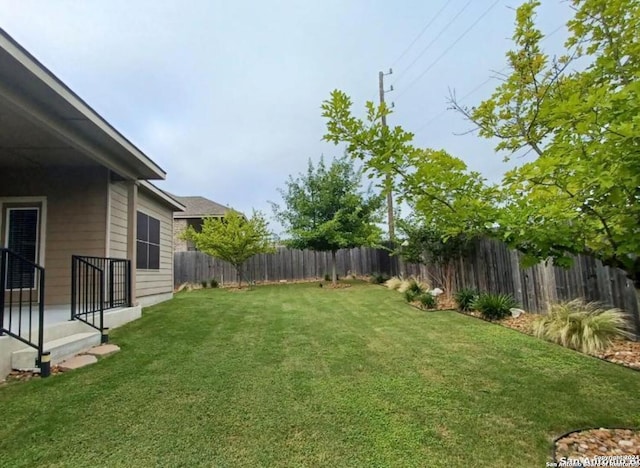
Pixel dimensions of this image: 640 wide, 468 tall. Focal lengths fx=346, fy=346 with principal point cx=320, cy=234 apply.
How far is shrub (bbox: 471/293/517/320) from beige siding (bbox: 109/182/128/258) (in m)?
6.94

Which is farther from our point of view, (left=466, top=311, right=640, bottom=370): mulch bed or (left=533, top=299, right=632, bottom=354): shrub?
(left=533, top=299, right=632, bottom=354): shrub

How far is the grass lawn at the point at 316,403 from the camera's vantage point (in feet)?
7.21

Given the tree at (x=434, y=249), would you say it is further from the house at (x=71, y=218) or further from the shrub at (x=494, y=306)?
the house at (x=71, y=218)

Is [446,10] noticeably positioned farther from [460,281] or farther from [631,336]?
[631,336]

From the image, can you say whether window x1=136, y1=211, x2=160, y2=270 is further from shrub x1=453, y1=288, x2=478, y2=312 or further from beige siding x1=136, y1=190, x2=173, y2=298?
shrub x1=453, y1=288, x2=478, y2=312

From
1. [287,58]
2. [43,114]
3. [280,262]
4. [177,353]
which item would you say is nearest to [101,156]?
[43,114]

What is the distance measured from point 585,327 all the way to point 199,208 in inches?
705

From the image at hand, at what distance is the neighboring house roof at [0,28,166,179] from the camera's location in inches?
128

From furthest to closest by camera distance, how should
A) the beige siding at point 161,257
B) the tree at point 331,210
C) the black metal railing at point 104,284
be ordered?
the tree at point 331,210, the beige siding at point 161,257, the black metal railing at point 104,284

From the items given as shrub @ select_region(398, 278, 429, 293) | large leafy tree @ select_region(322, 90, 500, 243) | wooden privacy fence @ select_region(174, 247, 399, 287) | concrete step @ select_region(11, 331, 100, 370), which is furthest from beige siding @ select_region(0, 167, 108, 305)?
wooden privacy fence @ select_region(174, 247, 399, 287)

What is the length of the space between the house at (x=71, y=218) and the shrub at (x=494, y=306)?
6.17 m

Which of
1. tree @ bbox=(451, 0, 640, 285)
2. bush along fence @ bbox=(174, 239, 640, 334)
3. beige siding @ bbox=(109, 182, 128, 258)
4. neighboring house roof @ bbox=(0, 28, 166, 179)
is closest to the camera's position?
tree @ bbox=(451, 0, 640, 285)

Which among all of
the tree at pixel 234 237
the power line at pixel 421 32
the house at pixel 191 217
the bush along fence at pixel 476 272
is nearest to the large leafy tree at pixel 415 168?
the bush along fence at pixel 476 272

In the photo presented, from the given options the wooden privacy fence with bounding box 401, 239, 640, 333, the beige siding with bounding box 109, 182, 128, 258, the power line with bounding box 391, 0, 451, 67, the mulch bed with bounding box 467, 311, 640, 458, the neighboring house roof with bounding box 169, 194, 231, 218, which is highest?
the power line with bounding box 391, 0, 451, 67
